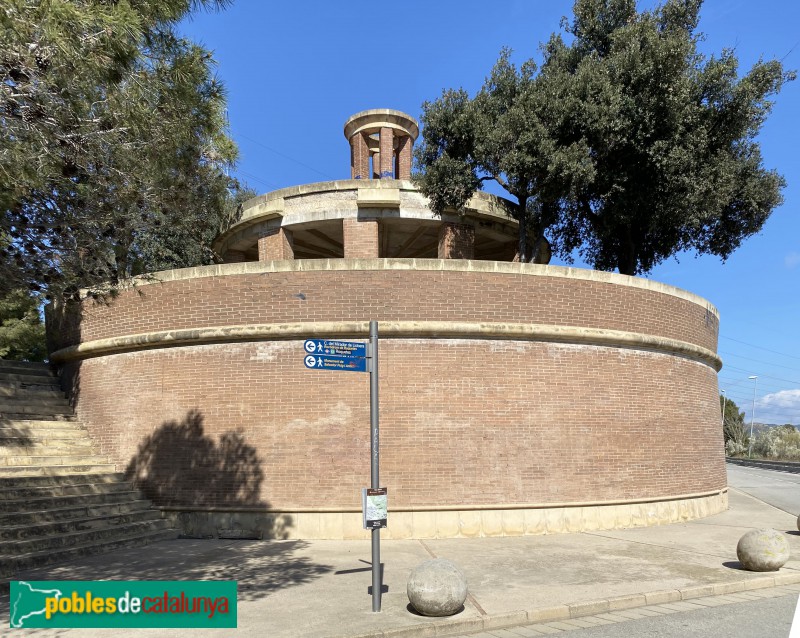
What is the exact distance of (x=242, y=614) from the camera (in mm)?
6066

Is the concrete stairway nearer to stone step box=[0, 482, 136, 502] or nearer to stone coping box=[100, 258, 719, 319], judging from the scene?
stone step box=[0, 482, 136, 502]

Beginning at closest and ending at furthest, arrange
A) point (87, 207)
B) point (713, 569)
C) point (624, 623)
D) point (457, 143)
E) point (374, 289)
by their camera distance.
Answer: point (624, 623) < point (713, 569) < point (87, 207) < point (374, 289) < point (457, 143)

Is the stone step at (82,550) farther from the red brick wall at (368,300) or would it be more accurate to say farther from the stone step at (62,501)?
the red brick wall at (368,300)

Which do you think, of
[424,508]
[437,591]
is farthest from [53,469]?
[437,591]

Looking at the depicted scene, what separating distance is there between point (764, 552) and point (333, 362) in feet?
21.1

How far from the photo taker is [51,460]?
11148 millimetres

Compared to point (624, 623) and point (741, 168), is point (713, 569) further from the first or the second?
point (741, 168)

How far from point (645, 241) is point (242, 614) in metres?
19.2

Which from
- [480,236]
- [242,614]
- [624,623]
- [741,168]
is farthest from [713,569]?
[741,168]

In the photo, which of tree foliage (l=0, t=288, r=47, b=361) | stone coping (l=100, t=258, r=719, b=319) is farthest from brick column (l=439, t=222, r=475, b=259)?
tree foliage (l=0, t=288, r=47, b=361)

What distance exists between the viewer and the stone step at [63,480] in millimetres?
9911

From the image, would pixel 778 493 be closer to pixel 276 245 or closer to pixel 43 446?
pixel 276 245

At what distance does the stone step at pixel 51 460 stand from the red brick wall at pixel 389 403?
0.31m

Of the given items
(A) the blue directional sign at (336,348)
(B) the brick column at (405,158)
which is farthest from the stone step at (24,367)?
(B) the brick column at (405,158)
